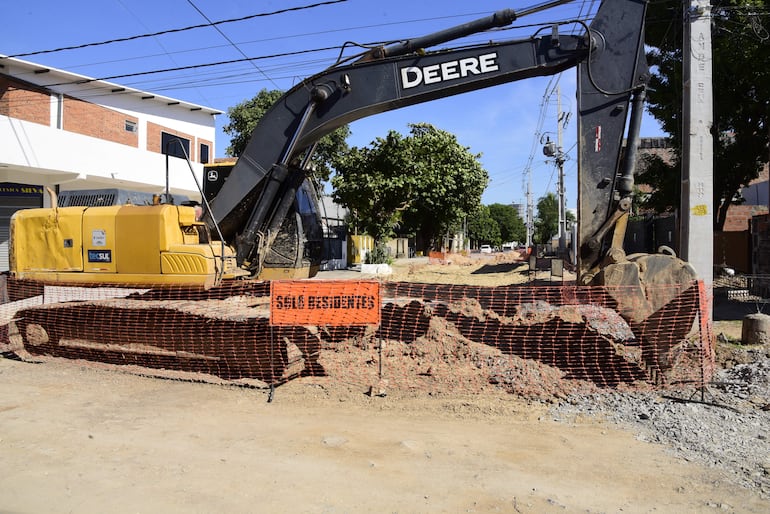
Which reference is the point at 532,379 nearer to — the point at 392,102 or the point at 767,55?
the point at 392,102

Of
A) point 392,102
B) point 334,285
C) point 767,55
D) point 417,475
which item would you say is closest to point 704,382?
point 417,475

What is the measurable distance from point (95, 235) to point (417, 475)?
5.82 metres

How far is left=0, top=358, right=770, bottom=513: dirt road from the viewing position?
3809 millimetres

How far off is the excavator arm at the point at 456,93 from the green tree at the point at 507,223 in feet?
362

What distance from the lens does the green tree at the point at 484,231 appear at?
9656 centimetres

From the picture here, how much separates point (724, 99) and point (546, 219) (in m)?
67.7

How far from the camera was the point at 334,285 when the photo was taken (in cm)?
657

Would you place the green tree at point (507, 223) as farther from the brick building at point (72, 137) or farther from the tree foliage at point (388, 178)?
the brick building at point (72, 137)

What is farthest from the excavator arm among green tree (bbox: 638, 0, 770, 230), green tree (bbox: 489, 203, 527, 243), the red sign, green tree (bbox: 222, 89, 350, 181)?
green tree (bbox: 489, 203, 527, 243)

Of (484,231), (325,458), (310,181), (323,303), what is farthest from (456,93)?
(484,231)

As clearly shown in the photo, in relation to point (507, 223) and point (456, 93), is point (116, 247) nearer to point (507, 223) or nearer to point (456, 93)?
point (456, 93)

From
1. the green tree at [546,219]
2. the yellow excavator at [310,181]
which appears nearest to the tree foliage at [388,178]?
the yellow excavator at [310,181]

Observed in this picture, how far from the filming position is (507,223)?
11919 cm

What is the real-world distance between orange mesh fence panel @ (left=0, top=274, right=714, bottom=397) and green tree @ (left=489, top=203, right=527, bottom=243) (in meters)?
110
